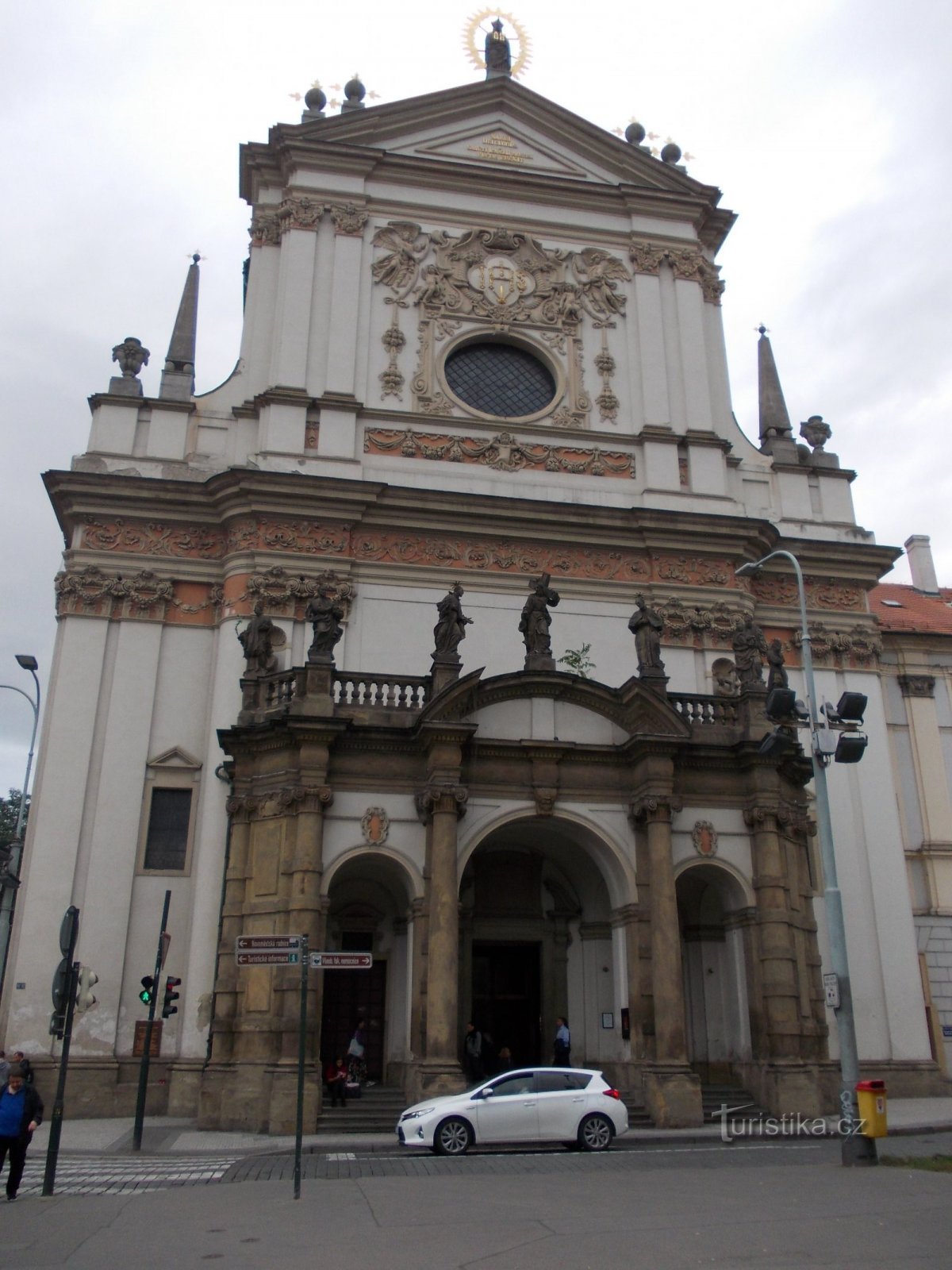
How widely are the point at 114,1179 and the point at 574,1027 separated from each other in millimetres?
10765

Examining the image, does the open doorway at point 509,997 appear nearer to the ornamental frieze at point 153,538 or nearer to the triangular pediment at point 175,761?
the triangular pediment at point 175,761

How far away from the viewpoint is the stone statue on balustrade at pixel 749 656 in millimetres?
21984

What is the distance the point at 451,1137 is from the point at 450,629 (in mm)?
8714

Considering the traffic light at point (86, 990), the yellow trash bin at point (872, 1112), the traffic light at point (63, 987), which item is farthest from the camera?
the traffic light at point (86, 990)

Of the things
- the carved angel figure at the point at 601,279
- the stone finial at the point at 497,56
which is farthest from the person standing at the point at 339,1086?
the stone finial at the point at 497,56

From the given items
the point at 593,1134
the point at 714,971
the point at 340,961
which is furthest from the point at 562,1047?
the point at 340,961

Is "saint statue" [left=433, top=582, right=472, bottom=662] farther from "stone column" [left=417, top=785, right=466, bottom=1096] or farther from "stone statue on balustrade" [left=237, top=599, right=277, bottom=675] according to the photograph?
"stone statue on balustrade" [left=237, top=599, right=277, bottom=675]

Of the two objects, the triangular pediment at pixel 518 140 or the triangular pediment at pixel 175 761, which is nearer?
the triangular pediment at pixel 175 761

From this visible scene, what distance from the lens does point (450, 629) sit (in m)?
20.8

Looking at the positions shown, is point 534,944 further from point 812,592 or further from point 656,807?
point 812,592

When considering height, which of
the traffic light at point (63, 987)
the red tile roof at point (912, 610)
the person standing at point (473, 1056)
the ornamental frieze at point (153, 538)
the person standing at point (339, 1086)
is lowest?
the person standing at point (339, 1086)

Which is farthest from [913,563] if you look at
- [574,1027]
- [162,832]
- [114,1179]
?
[114,1179]

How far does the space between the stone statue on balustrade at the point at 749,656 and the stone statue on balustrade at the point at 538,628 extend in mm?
3742
